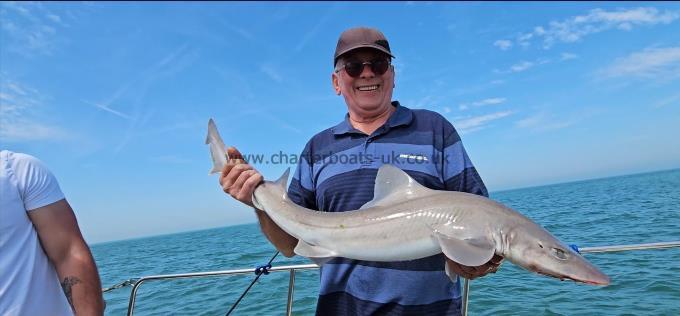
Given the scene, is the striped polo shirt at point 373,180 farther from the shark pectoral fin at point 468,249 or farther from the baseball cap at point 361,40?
the baseball cap at point 361,40

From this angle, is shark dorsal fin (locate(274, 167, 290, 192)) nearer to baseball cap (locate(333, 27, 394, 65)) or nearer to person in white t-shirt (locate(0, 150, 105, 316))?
baseball cap (locate(333, 27, 394, 65))

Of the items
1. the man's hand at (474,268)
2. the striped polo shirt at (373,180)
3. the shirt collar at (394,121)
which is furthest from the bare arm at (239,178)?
the man's hand at (474,268)

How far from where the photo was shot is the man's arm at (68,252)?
2.45 meters

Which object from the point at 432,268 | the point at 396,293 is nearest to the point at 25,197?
the point at 396,293

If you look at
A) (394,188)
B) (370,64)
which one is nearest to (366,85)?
(370,64)

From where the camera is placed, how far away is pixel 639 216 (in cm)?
1869

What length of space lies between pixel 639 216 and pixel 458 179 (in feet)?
69.4

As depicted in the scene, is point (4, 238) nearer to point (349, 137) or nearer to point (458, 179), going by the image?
point (349, 137)

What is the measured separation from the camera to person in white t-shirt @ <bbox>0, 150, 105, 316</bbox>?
232 cm

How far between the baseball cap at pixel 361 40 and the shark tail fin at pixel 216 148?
3.66 feet

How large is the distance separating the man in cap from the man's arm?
3.25 ft

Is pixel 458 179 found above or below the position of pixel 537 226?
above

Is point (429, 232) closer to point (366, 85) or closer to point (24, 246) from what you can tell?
point (366, 85)

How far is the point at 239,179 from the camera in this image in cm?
274
